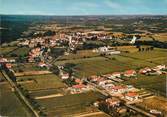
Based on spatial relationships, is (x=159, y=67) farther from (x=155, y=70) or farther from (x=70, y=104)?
(x=70, y=104)

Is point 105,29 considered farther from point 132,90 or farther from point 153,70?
point 132,90

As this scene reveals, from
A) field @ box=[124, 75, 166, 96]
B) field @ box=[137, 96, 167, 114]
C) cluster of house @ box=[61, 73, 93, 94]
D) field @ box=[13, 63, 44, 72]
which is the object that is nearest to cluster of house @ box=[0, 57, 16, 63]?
field @ box=[13, 63, 44, 72]

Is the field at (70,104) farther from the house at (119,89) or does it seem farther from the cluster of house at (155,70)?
the cluster of house at (155,70)

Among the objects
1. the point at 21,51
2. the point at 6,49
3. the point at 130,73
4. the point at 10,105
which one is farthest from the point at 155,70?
the point at 6,49

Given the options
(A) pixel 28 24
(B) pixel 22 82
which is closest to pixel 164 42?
(B) pixel 22 82

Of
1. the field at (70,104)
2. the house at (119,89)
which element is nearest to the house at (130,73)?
the house at (119,89)
